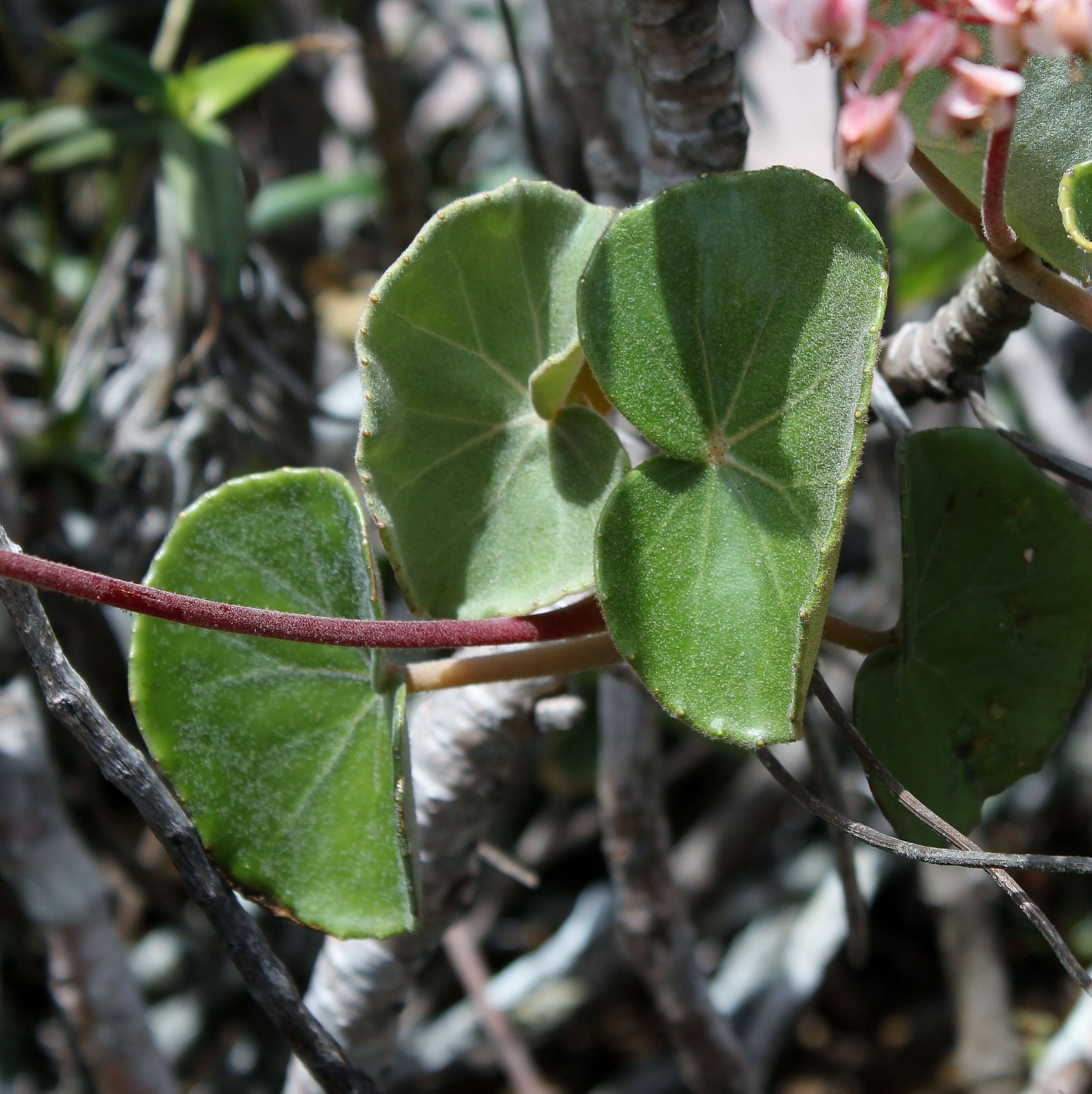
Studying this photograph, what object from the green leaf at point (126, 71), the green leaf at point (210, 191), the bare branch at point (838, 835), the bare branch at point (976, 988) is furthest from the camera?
the bare branch at point (976, 988)

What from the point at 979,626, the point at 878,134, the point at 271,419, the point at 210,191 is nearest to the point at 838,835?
the point at 979,626

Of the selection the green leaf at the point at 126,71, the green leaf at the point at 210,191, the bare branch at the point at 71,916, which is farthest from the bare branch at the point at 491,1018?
the green leaf at the point at 126,71

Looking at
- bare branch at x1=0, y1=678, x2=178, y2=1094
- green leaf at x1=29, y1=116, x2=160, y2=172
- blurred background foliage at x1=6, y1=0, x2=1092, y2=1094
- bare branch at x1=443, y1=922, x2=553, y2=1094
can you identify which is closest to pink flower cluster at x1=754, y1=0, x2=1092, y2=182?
blurred background foliage at x1=6, y1=0, x2=1092, y2=1094

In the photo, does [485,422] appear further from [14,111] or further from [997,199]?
[14,111]

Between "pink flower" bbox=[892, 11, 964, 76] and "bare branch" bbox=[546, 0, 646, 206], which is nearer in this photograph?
"pink flower" bbox=[892, 11, 964, 76]

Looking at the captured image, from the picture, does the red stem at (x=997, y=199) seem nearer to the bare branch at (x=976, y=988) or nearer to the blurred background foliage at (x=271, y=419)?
the blurred background foliage at (x=271, y=419)

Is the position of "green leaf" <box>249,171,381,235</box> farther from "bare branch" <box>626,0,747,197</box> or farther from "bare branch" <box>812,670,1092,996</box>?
"bare branch" <box>812,670,1092,996</box>

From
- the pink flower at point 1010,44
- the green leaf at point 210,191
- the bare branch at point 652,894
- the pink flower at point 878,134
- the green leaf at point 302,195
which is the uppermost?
the pink flower at point 1010,44

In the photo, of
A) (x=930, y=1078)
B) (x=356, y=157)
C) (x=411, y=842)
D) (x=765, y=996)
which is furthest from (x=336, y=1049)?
(x=356, y=157)
